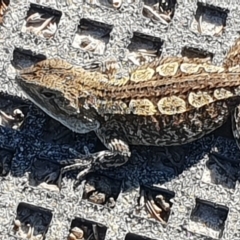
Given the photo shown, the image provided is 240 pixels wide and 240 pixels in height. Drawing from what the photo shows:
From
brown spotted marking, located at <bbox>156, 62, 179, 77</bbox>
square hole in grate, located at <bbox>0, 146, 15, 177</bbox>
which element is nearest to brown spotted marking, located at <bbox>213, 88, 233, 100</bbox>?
brown spotted marking, located at <bbox>156, 62, 179, 77</bbox>

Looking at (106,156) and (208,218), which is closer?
(106,156)

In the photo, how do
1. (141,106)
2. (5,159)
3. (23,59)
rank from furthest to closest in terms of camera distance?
(23,59)
(5,159)
(141,106)

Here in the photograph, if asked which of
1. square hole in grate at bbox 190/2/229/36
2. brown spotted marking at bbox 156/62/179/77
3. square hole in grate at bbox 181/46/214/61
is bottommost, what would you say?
brown spotted marking at bbox 156/62/179/77

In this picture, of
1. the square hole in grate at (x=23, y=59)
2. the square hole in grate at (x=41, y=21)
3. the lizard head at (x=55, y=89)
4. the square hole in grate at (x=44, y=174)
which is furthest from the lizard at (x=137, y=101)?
the square hole in grate at (x=41, y=21)

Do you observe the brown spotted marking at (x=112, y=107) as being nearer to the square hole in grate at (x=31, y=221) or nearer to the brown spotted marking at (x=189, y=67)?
the brown spotted marking at (x=189, y=67)

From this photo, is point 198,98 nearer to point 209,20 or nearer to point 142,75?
point 142,75

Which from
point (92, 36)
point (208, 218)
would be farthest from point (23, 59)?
point (208, 218)

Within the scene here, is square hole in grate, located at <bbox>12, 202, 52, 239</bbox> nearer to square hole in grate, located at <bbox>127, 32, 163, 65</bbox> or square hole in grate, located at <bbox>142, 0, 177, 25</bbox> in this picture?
square hole in grate, located at <bbox>127, 32, 163, 65</bbox>
